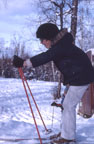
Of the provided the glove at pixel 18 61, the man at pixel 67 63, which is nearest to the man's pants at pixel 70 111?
the man at pixel 67 63

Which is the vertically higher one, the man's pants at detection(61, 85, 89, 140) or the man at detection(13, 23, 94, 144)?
the man at detection(13, 23, 94, 144)

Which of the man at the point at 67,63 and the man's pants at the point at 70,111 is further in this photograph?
the man's pants at the point at 70,111

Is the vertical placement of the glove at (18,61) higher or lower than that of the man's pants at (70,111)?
higher

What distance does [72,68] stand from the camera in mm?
2701

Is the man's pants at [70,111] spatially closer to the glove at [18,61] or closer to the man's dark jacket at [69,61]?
the man's dark jacket at [69,61]

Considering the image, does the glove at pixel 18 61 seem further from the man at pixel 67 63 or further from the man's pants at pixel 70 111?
the man's pants at pixel 70 111

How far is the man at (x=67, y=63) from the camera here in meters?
2.63

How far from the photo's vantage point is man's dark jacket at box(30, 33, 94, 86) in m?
2.61

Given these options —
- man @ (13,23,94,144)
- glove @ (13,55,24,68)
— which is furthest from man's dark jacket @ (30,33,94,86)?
glove @ (13,55,24,68)

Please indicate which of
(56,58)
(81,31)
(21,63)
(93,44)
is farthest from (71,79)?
(93,44)

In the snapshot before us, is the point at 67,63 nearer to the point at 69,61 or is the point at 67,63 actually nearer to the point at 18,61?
the point at 69,61

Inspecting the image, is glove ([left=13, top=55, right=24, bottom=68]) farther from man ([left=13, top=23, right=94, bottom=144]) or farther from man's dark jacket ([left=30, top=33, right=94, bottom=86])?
man's dark jacket ([left=30, top=33, right=94, bottom=86])

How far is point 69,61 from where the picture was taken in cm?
270

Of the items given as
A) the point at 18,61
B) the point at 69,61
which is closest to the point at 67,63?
the point at 69,61
